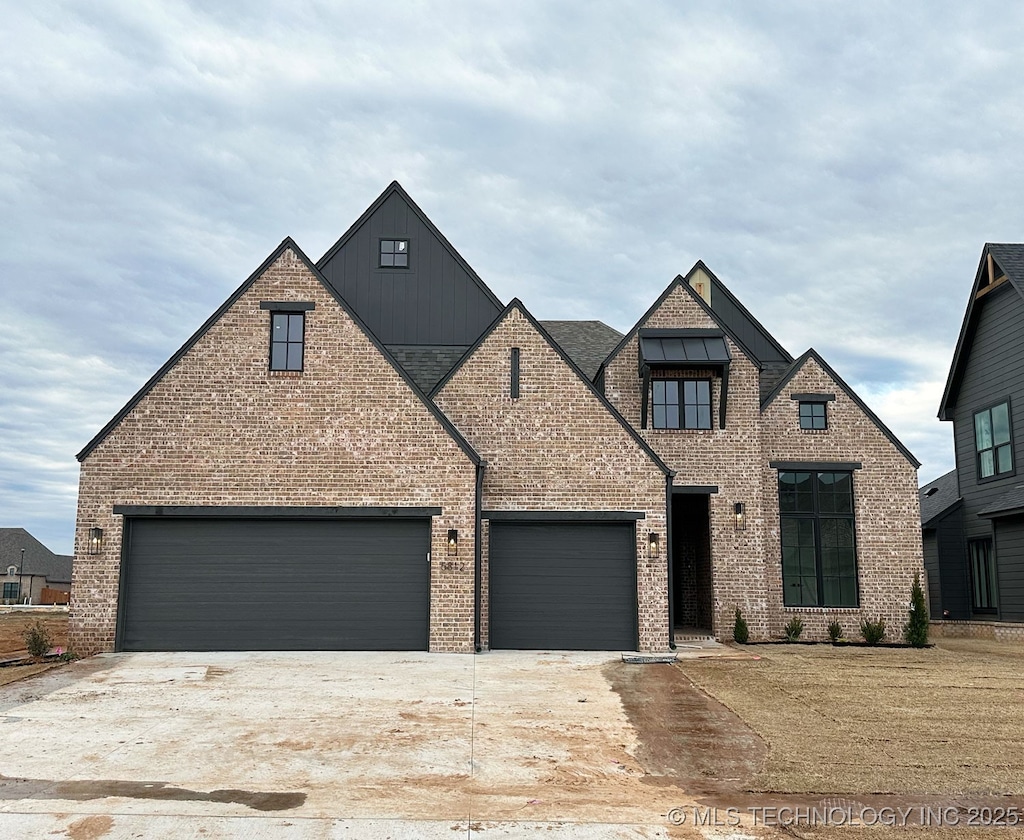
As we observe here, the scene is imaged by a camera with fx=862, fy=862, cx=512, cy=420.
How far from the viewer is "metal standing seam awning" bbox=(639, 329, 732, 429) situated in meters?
19.7

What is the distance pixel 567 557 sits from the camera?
17.1 metres

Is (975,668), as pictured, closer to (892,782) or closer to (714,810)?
(892,782)

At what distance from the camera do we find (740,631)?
1936 cm

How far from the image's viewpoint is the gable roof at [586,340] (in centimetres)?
2334

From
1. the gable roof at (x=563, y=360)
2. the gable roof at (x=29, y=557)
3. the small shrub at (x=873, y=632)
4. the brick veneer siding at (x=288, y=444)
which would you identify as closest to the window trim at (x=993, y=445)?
the small shrub at (x=873, y=632)

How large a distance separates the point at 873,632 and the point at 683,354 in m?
→ 7.84

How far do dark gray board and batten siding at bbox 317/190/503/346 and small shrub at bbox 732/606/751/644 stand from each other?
8.88m

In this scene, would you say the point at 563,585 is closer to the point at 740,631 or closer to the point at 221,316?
the point at 740,631

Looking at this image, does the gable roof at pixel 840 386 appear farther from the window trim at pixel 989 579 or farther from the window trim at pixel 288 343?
the window trim at pixel 288 343

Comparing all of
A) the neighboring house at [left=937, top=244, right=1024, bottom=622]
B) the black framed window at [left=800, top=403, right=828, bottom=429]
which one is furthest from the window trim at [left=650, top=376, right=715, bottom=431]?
the neighboring house at [left=937, top=244, right=1024, bottom=622]

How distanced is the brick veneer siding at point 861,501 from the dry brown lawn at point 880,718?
3.25m

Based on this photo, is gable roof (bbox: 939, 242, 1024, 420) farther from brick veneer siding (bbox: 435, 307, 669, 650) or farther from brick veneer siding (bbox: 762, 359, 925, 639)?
brick veneer siding (bbox: 435, 307, 669, 650)

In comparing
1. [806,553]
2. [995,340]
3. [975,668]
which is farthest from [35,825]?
[995,340]

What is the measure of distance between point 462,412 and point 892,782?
11.3 meters
